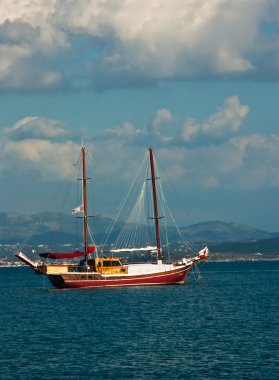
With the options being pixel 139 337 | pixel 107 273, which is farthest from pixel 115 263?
pixel 139 337

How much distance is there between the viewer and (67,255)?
141 meters

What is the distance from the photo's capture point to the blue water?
62.3 meters

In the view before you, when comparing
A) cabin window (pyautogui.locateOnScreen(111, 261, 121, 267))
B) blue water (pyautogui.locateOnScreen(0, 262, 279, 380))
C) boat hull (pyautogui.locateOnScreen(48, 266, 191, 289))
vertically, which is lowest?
blue water (pyautogui.locateOnScreen(0, 262, 279, 380))

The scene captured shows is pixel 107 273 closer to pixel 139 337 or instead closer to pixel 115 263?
pixel 115 263

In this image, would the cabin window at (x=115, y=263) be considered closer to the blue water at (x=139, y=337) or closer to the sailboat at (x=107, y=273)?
the sailboat at (x=107, y=273)

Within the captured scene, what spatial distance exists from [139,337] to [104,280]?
54755mm

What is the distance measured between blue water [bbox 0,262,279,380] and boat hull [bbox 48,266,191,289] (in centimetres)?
694

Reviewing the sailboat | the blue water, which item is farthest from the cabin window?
the blue water

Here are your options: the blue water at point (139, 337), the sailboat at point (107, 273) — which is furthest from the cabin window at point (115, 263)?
the blue water at point (139, 337)

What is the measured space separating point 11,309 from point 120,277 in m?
24.8

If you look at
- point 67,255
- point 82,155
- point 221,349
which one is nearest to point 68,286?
point 67,255

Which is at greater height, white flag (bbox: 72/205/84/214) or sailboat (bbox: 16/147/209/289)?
white flag (bbox: 72/205/84/214)

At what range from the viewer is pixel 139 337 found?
78625 mm

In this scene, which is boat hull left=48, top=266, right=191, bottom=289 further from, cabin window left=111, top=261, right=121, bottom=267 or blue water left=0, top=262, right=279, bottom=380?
blue water left=0, top=262, right=279, bottom=380
